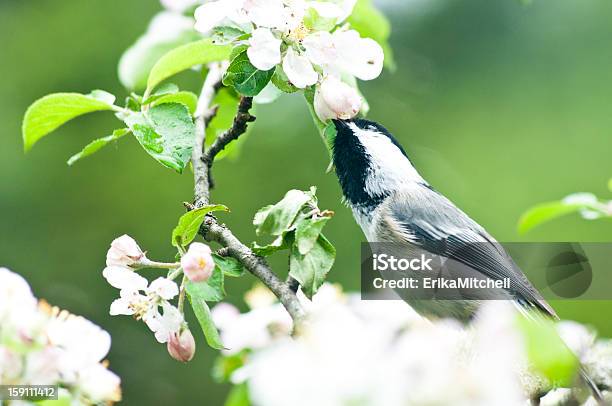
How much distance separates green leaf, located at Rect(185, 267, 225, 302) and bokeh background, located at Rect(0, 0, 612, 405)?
2942 millimetres

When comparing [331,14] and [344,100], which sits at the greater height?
[331,14]

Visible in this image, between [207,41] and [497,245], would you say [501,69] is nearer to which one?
[497,245]

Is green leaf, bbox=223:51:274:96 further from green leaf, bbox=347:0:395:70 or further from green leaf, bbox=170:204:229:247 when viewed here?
green leaf, bbox=347:0:395:70

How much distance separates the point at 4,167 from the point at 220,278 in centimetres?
391

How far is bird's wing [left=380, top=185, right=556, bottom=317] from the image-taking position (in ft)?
5.17

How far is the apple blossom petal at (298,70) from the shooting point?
111 centimetres

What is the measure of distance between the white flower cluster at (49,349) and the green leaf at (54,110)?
0.42 m

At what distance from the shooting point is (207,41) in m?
1.22

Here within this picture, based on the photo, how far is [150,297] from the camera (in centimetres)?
105

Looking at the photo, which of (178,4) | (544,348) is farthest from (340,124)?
(544,348)

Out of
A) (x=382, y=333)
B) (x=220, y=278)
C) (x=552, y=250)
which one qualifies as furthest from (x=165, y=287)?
(x=552, y=250)

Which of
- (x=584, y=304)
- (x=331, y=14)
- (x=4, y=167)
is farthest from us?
(x=4, y=167)

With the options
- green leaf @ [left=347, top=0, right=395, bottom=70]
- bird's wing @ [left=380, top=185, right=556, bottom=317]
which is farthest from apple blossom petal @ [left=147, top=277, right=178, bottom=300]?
green leaf @ [left=347, top=0, right=395, bottom=70]

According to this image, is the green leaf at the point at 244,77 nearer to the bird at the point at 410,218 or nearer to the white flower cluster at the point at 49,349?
the bird at the point at 410,218
